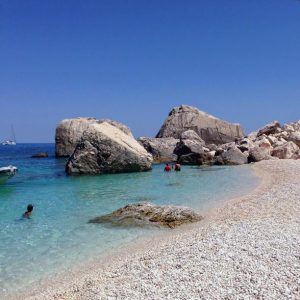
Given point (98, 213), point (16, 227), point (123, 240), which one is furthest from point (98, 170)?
point (123, 240)

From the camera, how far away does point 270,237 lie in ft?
33.0

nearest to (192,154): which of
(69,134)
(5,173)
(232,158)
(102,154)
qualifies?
(232,158)

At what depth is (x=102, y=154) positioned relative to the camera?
29.2 m

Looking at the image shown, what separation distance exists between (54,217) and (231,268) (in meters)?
9.08

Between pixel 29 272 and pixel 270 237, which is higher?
pixel 270 237

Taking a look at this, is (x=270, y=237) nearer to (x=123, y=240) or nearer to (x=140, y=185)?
(x=123, y=240)

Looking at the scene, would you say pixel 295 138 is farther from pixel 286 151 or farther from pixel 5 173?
pixel 5 173

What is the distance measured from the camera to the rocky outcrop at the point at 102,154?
28953 millimetres

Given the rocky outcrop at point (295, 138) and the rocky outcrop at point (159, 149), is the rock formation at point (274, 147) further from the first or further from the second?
Result: the rocky outcrop at point (159, 149)

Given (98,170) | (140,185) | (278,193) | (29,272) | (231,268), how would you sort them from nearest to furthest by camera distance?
(231,268), (29,272), (278,193), (140,185), (98,170)

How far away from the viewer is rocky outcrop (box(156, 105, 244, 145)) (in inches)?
2042

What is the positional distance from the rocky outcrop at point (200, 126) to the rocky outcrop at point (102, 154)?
23.0 metres

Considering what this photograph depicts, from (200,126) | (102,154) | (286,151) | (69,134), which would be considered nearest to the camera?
(102,154)

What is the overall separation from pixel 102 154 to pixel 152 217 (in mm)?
15959
